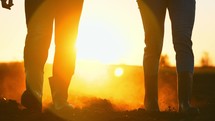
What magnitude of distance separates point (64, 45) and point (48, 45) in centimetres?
20

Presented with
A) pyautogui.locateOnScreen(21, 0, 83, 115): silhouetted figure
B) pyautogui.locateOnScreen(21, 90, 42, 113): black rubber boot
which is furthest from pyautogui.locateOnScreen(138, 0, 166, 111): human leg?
pyautogui.locateOnScreen(21, 90, 42, 113): black rubber boot

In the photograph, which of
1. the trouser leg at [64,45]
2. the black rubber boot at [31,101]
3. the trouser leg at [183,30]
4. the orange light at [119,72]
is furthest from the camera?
the orange light at [119,72]

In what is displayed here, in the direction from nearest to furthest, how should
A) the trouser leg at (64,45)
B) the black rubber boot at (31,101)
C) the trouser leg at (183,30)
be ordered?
1. the black rubber boot at (31,101)
2. the trouser leg at (183,30)
3. the trouser leg at (64,45)

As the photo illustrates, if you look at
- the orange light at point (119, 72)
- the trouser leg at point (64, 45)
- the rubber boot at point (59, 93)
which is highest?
the trouser leg at point (64, 45)

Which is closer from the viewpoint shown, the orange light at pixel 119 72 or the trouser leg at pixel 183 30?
the trouser leg at pixel 183 30

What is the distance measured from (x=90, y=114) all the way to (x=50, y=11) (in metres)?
1.27

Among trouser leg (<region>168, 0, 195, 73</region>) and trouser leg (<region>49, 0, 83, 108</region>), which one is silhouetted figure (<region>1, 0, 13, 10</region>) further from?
trouser leg (<region>168, 0, 195, 73</region>)

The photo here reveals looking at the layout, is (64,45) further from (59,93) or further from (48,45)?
(59,93)

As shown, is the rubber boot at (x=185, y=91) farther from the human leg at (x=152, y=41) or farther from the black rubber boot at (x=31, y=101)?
the black rubber boot at (x=31, y=101)

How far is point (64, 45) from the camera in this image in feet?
20.9


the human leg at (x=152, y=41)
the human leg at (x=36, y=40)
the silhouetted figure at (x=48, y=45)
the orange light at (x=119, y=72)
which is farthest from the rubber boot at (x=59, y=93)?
the orange light at (x=119, y=72)

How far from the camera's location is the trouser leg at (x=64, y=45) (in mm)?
6281

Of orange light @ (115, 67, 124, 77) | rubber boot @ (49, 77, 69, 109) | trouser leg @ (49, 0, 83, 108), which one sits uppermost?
trouser leg @ (49, 0, 83, 108)

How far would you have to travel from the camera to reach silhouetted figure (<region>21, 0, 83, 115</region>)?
611 centimetres
